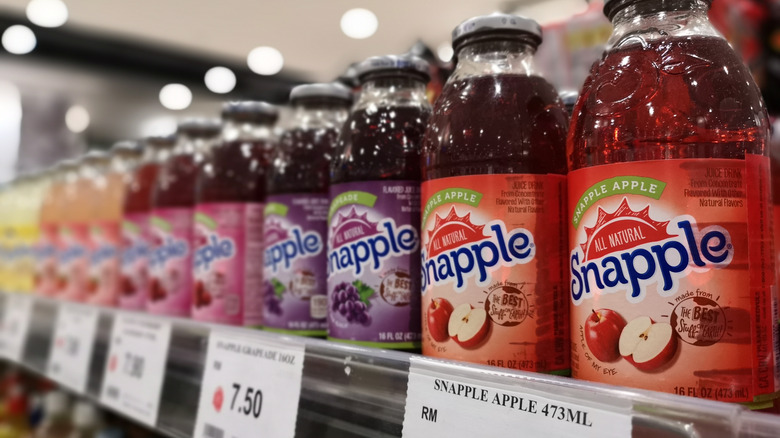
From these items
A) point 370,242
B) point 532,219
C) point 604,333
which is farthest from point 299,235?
point 604,333

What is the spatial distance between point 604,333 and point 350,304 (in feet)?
1.09

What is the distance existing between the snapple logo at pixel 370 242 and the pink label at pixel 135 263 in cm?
70

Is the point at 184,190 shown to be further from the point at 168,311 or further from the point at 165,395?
the point at 165,395

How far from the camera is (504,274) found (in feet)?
2.17

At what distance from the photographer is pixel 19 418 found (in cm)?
199

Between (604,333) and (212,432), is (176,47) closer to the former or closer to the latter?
(212,432)

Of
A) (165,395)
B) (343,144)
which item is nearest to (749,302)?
(343,144)

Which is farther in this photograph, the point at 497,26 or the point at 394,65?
the point at 394,65

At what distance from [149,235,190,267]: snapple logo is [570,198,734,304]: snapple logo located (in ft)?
2.69

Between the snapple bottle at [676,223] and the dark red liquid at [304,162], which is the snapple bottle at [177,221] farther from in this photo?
the snapple bottle at [676,223]

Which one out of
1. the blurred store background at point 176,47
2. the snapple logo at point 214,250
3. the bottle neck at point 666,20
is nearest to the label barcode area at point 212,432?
the snapple logo at point 214,250

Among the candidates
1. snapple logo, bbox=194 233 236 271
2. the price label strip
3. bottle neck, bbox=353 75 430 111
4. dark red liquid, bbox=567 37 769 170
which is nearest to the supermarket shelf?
the price label strip

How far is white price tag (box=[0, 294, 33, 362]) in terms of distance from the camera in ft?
5.19

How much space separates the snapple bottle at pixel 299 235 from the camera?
918mm
